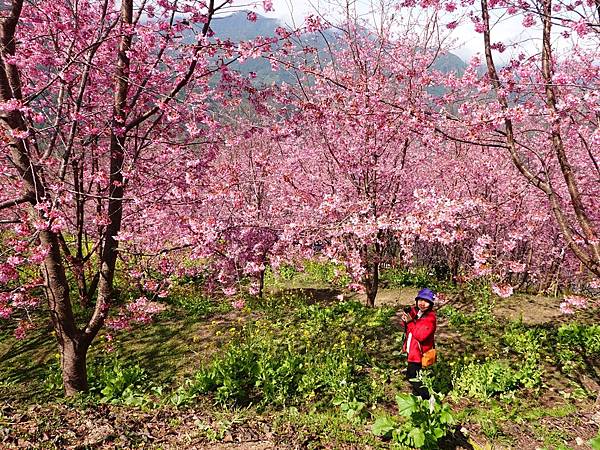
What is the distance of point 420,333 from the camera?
538cm

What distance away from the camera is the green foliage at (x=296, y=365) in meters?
5.53

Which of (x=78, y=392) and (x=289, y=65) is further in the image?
(x=289, y=65)

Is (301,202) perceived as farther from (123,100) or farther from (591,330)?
(591,330)

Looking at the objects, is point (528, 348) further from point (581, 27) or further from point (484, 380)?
point (581, 27)

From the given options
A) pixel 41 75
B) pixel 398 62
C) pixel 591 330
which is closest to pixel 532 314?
pixel 591 330

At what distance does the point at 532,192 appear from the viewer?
11539 millimetres

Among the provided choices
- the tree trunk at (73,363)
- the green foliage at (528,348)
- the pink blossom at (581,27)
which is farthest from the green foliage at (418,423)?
the pink blossom at (581,27)

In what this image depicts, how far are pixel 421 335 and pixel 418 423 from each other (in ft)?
4.52

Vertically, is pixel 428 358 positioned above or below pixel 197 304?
above

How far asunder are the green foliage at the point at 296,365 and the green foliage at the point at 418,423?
97cm

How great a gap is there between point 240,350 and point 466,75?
573cm

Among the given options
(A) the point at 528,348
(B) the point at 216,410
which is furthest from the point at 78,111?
(A) the point at 528,348

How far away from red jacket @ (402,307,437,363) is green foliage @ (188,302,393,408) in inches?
34.1

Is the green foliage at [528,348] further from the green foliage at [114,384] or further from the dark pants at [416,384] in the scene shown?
the green foliage at [114,384]
